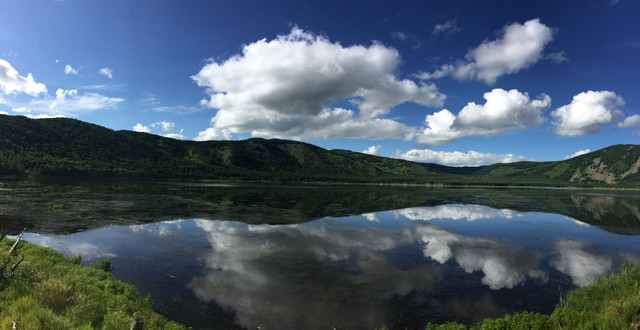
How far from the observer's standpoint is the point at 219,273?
20969 mm

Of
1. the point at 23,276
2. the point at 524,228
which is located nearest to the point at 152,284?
the point at 23,276

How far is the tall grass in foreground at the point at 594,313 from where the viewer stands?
35.7 feet

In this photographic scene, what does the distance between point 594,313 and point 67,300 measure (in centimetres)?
2289

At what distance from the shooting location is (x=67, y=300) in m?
12.1

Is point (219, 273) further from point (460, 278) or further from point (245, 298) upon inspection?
point (460, 278)

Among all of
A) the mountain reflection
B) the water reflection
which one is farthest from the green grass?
the water reflection

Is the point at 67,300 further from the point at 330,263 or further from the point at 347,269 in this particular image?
the point at 330,263

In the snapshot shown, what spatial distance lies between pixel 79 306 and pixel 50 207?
165ft

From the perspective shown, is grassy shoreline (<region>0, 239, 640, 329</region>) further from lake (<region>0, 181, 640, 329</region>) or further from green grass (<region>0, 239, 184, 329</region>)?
lake (<region>0, 181, 640, 329</region>)

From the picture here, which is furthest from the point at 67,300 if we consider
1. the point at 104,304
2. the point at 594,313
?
the point at 594,313

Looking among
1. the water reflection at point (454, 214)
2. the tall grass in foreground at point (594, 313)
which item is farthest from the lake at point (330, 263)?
the water reflection at point (454, 214)

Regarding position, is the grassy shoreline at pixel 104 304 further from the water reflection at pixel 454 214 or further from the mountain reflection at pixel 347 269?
the water reflection at pixel 454 214

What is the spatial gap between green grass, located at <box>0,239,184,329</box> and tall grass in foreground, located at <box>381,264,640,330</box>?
11198mm

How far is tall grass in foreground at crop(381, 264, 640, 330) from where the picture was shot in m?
10.9
